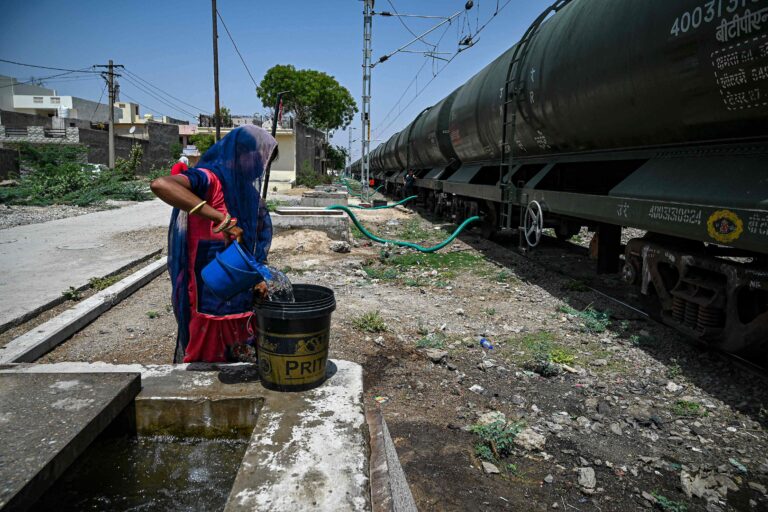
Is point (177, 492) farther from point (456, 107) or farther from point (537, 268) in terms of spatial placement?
point (456, 107)

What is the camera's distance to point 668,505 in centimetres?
229

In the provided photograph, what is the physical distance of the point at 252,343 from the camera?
2.80 metres

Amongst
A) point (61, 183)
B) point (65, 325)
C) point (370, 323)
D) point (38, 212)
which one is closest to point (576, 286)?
point (370, 323)

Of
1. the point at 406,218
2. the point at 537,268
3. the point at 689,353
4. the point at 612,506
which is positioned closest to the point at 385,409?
the point at 612,506

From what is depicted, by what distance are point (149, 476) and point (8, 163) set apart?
25030 mm

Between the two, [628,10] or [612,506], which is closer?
[612,506]

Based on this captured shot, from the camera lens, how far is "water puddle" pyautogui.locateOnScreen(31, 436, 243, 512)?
6.79 feet

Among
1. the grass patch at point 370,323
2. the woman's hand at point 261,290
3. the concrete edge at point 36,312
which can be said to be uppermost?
the woman's hand at point 261,290

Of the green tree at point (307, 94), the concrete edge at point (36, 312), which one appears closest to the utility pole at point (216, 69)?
the concrete edge at point (36, 312)

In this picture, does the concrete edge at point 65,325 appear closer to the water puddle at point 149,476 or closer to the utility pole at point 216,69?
the water puddle at point 149,476

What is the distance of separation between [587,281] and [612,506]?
4.46 metres

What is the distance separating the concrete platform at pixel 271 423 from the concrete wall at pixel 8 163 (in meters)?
23.6

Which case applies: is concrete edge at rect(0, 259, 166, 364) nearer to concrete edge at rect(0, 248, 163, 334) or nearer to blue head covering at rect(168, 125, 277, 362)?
concrete edge at rect(0, 248, 163, 334)

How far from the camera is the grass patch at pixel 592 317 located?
15.2 ft
